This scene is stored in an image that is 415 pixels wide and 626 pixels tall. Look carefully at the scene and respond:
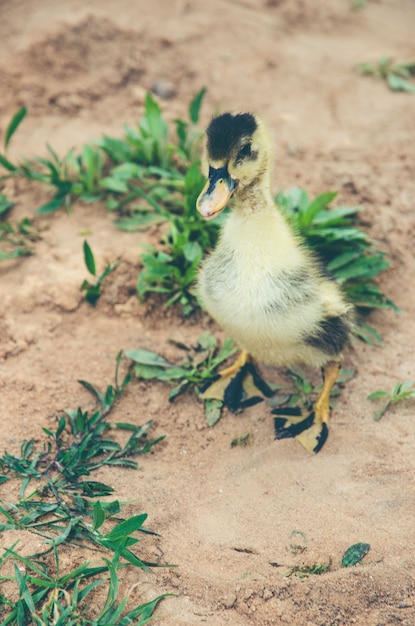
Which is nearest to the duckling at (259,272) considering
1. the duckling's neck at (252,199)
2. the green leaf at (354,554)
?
the duckling's neck at (252,199)

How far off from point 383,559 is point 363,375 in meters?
1.23

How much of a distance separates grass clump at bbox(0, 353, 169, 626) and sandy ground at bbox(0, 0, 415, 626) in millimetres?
100

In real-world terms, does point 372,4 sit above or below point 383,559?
above

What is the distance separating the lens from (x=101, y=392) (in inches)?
140

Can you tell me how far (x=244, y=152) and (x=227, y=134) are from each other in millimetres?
126

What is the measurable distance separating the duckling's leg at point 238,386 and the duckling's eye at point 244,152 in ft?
4.01

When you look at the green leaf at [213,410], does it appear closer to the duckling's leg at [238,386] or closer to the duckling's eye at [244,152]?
the duckling's leg at [238,386]

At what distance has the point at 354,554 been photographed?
8.84 ft

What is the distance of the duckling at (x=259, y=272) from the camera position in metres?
2.94

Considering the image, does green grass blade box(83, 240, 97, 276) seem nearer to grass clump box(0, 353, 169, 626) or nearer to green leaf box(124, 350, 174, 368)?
green leaf box(124, 350, 174, 368)

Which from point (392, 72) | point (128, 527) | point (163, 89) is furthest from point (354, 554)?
point (392, 72)

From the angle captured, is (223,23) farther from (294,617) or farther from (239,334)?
(294,617)

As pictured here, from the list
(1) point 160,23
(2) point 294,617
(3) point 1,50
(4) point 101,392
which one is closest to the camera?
(2) point 294,617

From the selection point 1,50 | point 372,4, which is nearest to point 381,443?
point 1,50
